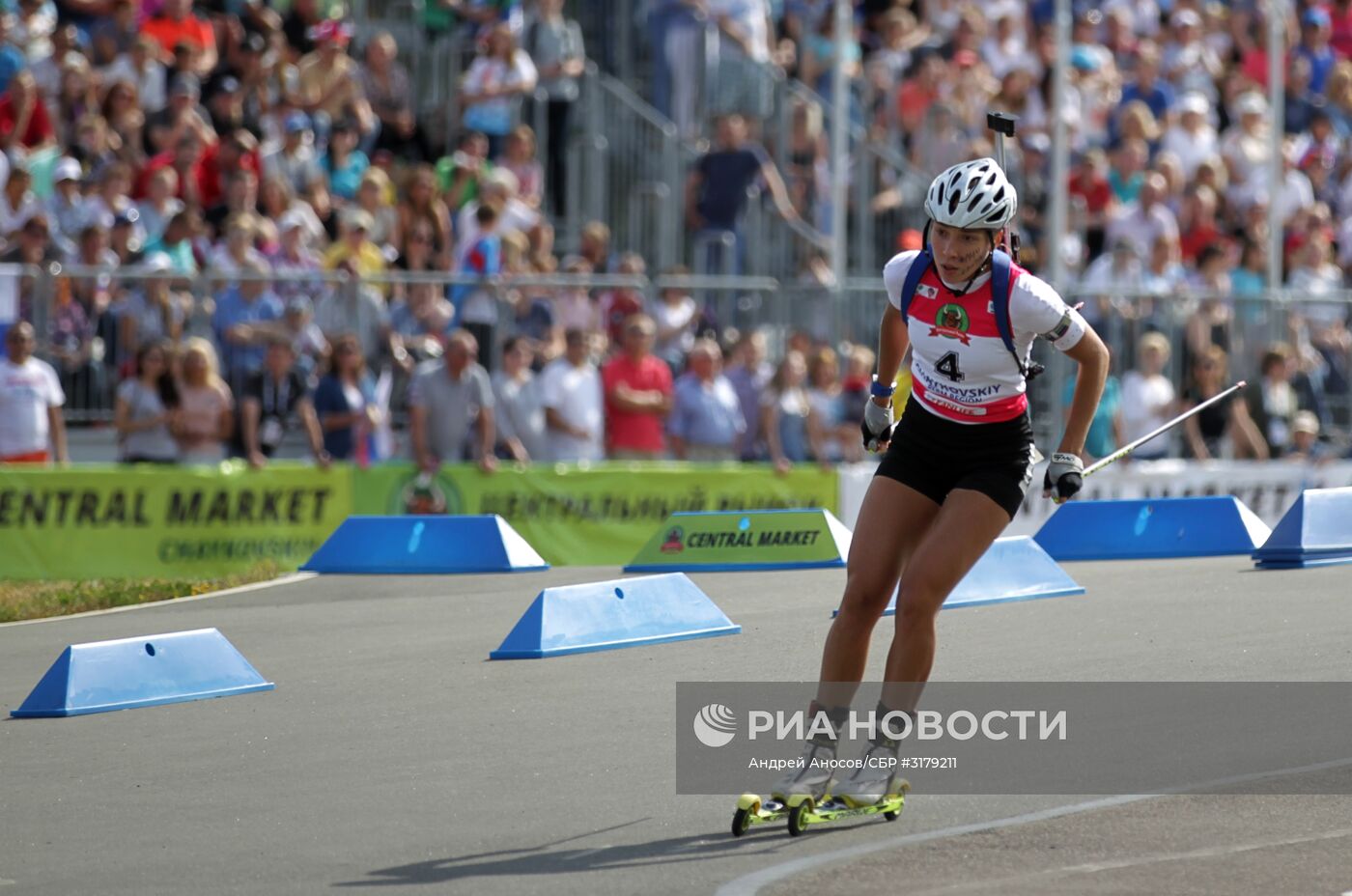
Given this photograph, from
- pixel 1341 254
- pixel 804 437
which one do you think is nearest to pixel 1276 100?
pixel 1341 254

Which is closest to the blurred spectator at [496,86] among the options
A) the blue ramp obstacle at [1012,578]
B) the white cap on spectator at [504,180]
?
the white cap on spectator at [504,180]

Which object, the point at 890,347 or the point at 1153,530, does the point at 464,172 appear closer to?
the point at 1153,530

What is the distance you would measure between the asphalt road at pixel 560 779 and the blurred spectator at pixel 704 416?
6158 millimetres

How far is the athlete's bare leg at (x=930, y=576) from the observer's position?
22.5ft

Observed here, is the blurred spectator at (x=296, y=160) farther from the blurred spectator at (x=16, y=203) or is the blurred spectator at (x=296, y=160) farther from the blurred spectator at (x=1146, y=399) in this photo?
the blurred spectator at (x=1146, y=399)

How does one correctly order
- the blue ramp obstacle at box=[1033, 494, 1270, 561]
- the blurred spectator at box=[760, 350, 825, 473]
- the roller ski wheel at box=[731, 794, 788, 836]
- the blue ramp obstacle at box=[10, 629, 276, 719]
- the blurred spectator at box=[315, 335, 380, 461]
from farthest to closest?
the blurred spectator at box=[760, 350, 825, 473]
the blurred spectator at box=[315, 335, 380, 461]
the blue ramp obstacle at box=[1033, 494, 1270, 561]
the blue ramp obstacle at box=[10, 629, 276, 719]
the roller ski wheel at box=[731, 794, 788, 836]

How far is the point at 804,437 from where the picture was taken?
733 inches

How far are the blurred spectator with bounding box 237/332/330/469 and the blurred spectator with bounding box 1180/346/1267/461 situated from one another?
25.7 ft

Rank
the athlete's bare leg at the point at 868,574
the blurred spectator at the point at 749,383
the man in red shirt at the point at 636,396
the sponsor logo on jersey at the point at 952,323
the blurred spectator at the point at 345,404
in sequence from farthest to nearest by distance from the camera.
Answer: the blurred spectator at the point at 749,383
the man in red shirt at the point at 636,396
the blurred spectator at the point at 345,404
the sponsor logo on jersey at the point at 952,323
the athlete's bare leg at the point at 868,574

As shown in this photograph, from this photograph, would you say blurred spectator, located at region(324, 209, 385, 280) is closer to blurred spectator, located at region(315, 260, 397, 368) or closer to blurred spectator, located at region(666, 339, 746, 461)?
blurred spectator, located at region(315, 260, 397, 368)

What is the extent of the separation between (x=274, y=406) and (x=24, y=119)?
3369mm

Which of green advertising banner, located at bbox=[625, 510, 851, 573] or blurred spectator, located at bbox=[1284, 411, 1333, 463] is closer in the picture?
green advertising banner, located at bbox=[625, 510, 851, 573]

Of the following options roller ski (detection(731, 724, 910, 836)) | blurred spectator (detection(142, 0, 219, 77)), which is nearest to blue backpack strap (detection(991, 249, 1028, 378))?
roller ski (detection(731, 724, 910, 836))

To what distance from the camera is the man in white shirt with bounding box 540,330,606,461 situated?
58.4 ft
